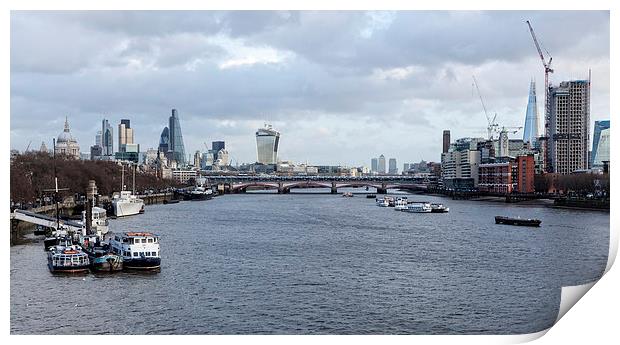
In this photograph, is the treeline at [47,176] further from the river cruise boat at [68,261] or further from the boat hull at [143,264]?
the boat hull at [143,264]

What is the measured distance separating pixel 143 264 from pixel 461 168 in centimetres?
3823

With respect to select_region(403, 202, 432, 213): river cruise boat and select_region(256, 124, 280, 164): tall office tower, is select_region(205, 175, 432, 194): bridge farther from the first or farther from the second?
select_region(256, 124, 280, 164): tall office tower

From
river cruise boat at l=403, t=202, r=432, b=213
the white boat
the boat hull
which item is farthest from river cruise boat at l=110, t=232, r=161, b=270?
river cruise boat at l=403, t=202, r=432, b=213

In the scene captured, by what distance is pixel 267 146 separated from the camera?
78.2 meters

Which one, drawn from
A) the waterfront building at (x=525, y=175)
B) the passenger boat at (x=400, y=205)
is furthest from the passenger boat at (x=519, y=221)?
the waterfront building at (x=525, y=175)

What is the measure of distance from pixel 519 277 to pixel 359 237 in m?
4.79

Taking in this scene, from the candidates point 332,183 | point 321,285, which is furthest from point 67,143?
point 321,285

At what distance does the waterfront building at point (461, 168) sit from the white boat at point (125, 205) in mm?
23908

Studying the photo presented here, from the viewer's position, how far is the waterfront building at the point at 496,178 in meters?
33.9
